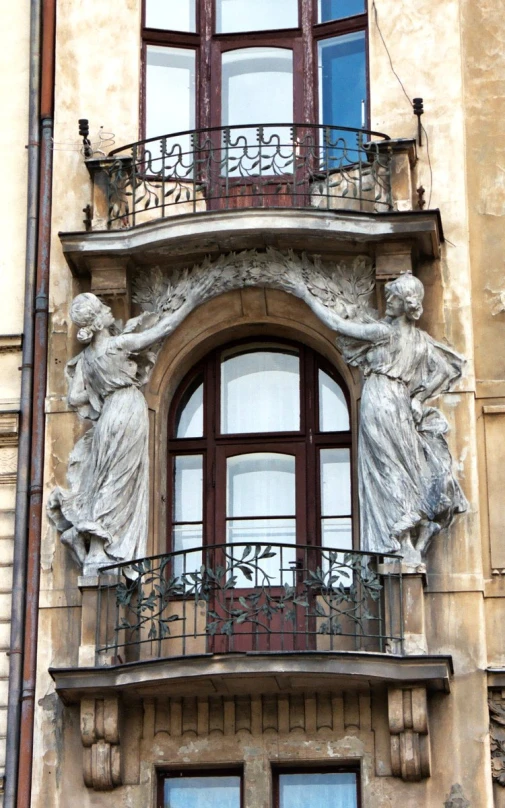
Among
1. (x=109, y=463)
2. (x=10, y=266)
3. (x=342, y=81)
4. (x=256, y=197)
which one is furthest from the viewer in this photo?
(x=342, y=81)

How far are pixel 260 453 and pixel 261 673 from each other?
2.31 metres

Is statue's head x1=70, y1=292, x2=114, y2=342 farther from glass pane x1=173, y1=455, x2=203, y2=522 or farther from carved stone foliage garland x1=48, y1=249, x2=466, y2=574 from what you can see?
glass pane x1=173, y1=455, x2=203, y2=522

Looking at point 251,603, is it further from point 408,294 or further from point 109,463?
point 408,294

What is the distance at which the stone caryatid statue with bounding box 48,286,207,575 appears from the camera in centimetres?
1556

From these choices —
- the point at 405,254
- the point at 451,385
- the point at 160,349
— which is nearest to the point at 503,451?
the point at 451,385

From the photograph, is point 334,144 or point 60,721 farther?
point 334,144

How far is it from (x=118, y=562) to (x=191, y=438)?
146 cm

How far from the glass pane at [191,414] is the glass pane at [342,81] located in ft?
8.09

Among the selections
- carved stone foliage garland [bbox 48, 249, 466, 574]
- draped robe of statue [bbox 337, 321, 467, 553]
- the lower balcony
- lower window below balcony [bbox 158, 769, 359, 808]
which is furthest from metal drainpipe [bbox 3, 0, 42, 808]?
draped robe of statue [bbox 337, 321, 467, 553]

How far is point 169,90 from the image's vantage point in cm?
1733

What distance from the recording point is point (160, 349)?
53.3ft

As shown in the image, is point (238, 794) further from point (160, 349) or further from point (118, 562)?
point (160, 349)

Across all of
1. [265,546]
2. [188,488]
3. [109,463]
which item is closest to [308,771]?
[265,546]

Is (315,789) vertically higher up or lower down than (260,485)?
lower down
